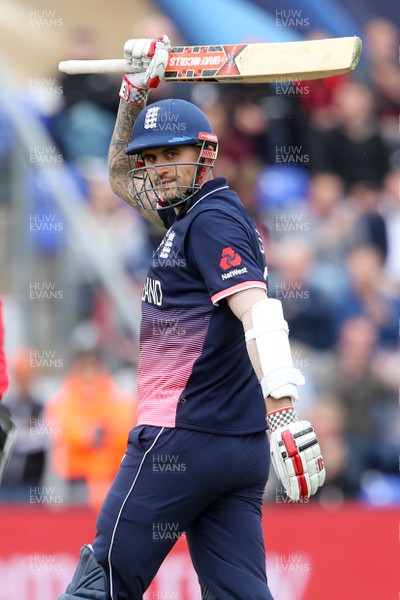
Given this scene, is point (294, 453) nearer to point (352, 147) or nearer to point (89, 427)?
point (89, 427)

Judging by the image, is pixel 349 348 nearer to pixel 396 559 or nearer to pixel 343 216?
pixel 343 216

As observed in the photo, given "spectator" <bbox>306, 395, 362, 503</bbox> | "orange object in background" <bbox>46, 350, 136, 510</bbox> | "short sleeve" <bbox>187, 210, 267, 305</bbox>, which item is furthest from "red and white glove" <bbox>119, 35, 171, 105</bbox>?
"spectator" <bbox>306, 395, 362, 503</bbox>

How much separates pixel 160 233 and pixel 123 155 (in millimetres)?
3265

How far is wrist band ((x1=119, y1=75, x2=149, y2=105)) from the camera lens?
440cm

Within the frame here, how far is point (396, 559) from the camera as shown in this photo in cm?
584

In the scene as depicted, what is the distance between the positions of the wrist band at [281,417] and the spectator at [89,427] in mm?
3848

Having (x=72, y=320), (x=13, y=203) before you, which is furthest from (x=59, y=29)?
(x=72, y=320)

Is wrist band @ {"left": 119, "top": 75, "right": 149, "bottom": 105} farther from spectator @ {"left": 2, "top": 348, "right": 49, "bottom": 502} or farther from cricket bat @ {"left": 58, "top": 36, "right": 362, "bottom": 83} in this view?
spectator @ {"left": 2, "top": 348, "right": 49, "bottom": 502}

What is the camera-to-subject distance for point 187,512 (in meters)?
3.75

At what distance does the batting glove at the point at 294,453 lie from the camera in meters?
3.33

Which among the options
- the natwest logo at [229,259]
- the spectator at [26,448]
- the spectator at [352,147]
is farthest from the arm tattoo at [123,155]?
the spectator at [352,147]

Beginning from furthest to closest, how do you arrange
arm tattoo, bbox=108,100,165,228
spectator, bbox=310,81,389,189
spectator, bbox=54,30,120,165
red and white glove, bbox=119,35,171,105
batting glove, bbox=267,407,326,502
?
spectator, bbox=310,81,389,189 → spectator, bbox=54,30,120,165 → arm tattoo, bbox=108,100,165,228 → red and white glove, bbox=119,35,171,105 → batting glove, bbox=267,407,326,502

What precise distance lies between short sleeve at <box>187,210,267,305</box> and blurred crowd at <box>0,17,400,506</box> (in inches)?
146

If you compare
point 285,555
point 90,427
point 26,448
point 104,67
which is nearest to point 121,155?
point 104,67
